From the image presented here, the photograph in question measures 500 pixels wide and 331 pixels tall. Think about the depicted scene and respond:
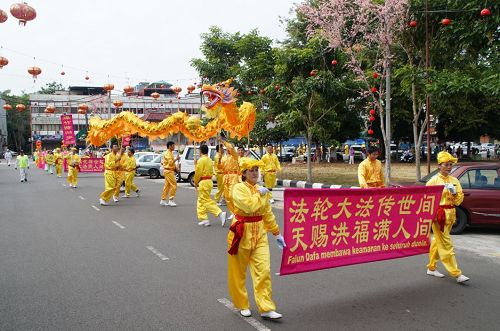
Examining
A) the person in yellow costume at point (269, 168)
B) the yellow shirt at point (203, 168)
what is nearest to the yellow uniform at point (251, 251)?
the yellow shirt at point (203, 168)

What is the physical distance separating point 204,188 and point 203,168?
17.9 inches

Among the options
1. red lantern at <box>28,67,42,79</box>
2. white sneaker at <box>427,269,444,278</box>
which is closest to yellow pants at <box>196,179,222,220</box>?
white sneaker at <box>427,269,444,278</box>

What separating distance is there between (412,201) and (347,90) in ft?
41.1

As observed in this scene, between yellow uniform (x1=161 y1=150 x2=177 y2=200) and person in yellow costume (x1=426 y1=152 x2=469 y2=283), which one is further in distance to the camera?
yellow uniform (x1=161 y1=150 x2=177 y2=200)

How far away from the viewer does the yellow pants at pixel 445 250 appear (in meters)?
5.40

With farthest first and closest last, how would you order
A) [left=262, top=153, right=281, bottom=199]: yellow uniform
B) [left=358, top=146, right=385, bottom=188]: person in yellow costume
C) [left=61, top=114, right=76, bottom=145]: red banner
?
1. [left=61, top=114, right=76, bottom=145]: red banner
2. [left=262, top=153, right=281, bottom=199]: yellow uniform
3. [left=358, top=146, right=385, bottom=188]: person in yellow costume

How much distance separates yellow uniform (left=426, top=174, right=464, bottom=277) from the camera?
541 cm

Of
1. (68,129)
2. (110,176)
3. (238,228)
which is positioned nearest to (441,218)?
(238,228)

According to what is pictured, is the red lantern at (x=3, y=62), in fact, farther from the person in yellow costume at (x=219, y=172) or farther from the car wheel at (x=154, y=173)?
the car wheel at (x=154, y=173)

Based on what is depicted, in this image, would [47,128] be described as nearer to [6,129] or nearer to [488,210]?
[6,129]

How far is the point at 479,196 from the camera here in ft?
27.9

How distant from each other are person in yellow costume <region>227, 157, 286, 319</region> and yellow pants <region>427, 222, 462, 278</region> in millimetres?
2253

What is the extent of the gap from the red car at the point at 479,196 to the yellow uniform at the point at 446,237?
3.22 m

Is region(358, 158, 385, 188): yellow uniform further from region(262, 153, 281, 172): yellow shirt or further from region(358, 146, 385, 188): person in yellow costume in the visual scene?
region(262, 153, 281, 172): yellow shirt
